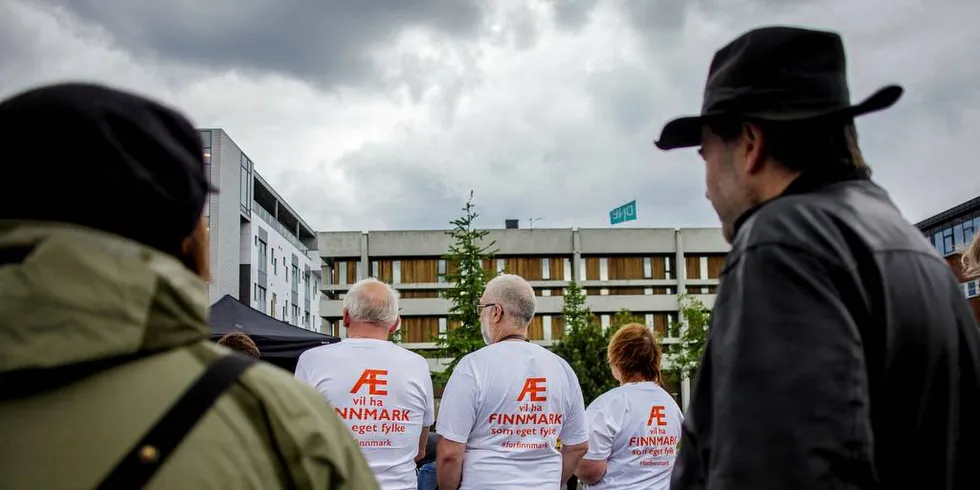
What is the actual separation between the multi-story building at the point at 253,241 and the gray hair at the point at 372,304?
Result: 151ft

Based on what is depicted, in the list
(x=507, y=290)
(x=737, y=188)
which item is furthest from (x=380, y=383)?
(x=737, y=188)

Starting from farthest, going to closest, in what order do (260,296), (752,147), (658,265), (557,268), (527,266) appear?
1. (658,265)
2. (557,268)
3. (527,266)
4. (260,296)
5. (752,147)

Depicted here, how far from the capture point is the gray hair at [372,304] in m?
5.70

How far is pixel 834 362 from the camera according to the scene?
61.9 inches

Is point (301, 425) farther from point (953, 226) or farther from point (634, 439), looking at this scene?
point (953, 226)

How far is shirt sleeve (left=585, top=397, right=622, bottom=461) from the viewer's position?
19.9 feet

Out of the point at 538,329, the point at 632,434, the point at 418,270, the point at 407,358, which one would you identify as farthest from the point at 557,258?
the point at 407,358

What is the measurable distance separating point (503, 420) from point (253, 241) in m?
61.7

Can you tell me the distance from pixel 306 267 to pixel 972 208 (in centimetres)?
5401

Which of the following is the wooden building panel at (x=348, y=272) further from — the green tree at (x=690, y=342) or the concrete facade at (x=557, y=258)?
the green tree at (x=690, y=342)

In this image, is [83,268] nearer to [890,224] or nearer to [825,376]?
[825,376]

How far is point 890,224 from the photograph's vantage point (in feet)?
5.94

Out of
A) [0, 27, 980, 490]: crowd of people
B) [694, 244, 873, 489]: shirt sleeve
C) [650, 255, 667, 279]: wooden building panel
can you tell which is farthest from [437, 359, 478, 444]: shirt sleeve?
[650, 255, 667, 279]: wooden building panel

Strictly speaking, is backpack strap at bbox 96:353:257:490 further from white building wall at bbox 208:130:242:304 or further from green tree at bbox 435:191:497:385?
white building wall at bbox 208:130:242:304
